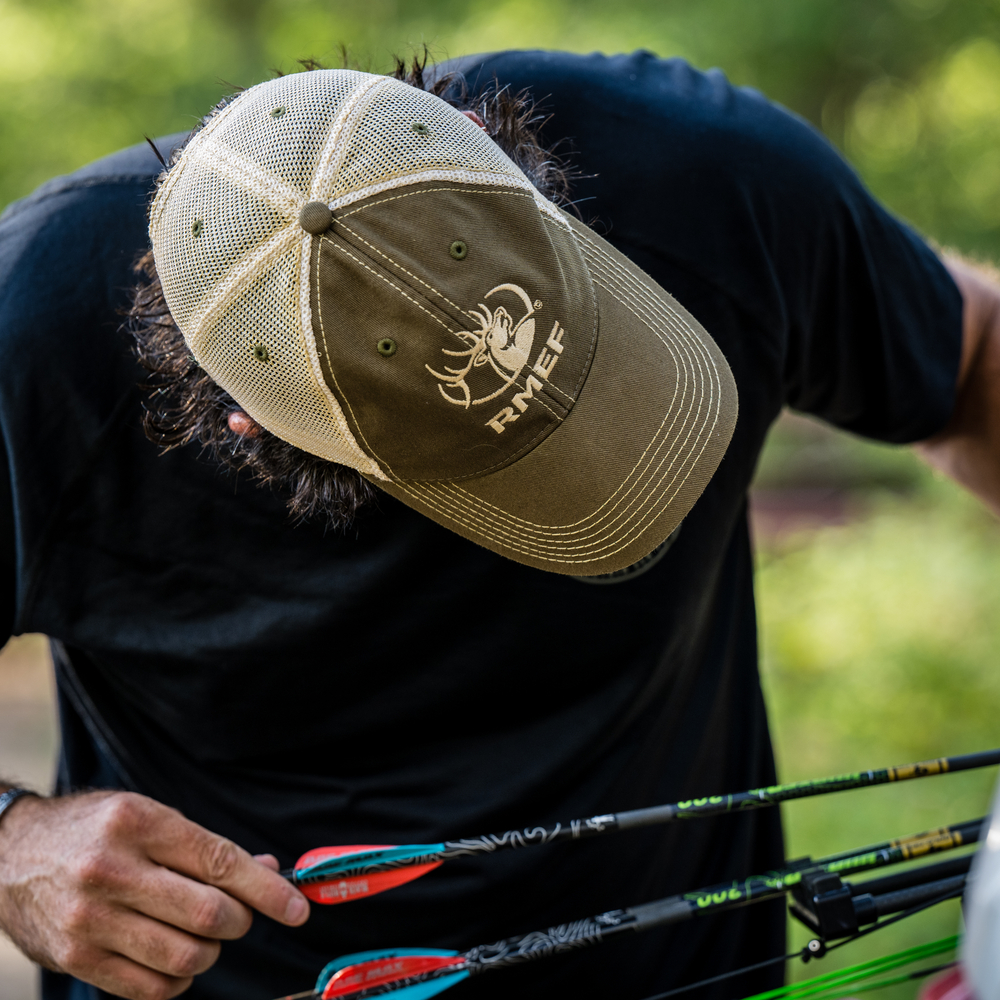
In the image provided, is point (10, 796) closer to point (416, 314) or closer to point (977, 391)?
point (416, 314)

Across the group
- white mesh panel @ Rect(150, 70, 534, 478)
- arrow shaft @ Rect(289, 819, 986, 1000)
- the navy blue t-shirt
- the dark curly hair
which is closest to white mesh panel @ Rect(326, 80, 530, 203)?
white mesh panel @ Rect(150, 70, 534, 478)

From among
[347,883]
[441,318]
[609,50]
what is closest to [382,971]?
[347,883]

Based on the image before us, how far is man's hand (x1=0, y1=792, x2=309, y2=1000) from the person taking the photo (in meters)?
1.22

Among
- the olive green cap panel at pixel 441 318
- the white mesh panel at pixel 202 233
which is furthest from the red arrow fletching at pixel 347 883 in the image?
the white mesh panel at pixel 202 233

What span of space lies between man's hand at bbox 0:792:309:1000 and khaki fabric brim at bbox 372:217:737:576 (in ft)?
1.67

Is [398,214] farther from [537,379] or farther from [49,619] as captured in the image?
[49,619]

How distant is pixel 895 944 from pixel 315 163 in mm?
2569

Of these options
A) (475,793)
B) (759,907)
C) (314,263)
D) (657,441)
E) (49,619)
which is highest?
(314,263)

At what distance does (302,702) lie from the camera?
4.70 feet

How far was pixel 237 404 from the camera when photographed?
1.18 metres

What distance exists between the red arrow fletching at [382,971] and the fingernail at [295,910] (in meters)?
0.09

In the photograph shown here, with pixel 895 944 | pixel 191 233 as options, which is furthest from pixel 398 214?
pixel 895 944

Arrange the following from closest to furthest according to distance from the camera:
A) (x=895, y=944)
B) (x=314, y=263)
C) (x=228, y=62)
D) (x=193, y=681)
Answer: (x=314, y=263) < (x=193, y=681) < (x=895, y=944) < (x=228, y=62)

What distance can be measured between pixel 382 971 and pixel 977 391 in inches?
48.6
